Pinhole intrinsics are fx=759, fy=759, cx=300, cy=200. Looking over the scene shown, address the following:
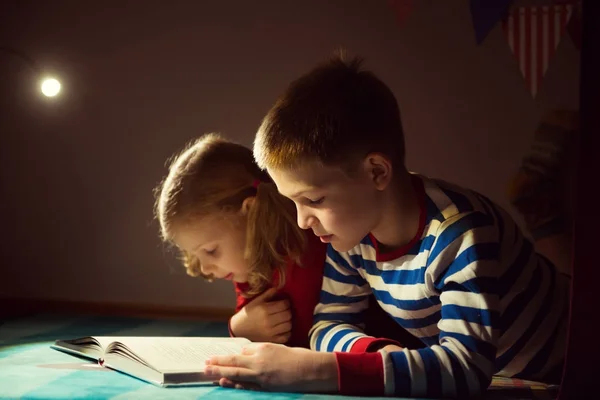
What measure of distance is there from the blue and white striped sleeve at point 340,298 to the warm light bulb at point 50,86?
3.34 ft

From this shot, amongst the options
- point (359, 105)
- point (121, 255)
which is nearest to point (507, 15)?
point (359, 105)

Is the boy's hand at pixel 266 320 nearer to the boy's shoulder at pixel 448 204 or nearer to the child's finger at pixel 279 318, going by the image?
the child's finger at pixel 279 318

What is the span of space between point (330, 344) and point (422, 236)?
232mm

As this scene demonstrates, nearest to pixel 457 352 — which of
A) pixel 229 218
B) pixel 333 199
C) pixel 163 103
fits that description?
pixel 333 199

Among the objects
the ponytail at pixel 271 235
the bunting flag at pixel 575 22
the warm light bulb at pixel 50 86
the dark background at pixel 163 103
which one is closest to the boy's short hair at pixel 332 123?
the ponytail at pixel 271 235

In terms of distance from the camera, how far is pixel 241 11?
6.27 feet

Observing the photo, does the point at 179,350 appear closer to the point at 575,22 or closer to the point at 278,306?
the point at 278,306

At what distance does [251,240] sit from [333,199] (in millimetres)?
297

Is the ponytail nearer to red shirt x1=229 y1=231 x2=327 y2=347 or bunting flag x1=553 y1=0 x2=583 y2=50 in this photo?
red shirt x1=229 y1=231 x2=327 y2=347

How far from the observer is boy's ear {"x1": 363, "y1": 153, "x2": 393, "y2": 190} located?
107 centimetres

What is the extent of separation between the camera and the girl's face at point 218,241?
1.34 meters

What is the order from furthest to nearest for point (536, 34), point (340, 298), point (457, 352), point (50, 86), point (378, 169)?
point (50, 86) → point (536, 34) → point (340, 298) → point (378, 169) → point (457, 352)

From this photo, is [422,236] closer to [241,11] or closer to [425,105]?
[425,105]

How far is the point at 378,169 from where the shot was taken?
1.09 metres
